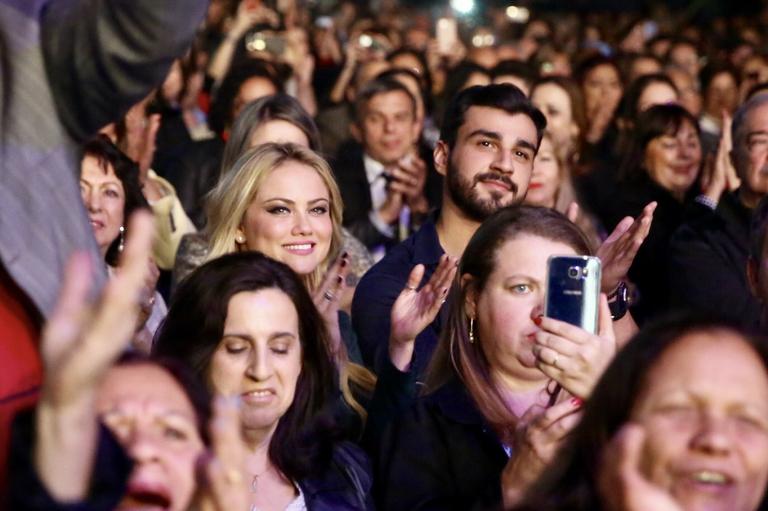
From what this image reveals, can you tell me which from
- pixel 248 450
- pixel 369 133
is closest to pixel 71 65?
pixel 248 450

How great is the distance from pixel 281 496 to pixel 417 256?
6.12 feet

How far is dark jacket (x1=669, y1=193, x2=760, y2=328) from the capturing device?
22.3 ft

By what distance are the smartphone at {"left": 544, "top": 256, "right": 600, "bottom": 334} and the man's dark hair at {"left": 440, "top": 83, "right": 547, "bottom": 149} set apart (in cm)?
230

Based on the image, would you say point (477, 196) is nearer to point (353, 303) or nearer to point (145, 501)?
point (353, 303)

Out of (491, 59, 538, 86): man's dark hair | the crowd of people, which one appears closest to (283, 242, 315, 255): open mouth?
the crowd of people

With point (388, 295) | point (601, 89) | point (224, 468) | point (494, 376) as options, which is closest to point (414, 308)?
point (494, 376)

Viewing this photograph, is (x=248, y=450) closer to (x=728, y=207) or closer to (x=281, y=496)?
(x=281, y=496)

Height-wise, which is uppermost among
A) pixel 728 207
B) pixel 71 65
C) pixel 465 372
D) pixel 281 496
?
pixel 728 207

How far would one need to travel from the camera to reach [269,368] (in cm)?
410

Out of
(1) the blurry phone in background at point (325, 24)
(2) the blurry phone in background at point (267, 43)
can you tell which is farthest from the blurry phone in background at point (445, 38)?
(2) the blurry phone in background at point (267, 43)

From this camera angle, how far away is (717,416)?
9.07 feet

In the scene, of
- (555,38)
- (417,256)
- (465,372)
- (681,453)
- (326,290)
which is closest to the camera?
(681,453)

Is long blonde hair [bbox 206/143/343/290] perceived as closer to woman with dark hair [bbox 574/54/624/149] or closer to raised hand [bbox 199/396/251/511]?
raised hand [bbox 199/396/251/511]

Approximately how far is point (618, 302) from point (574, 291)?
122 centimetres
